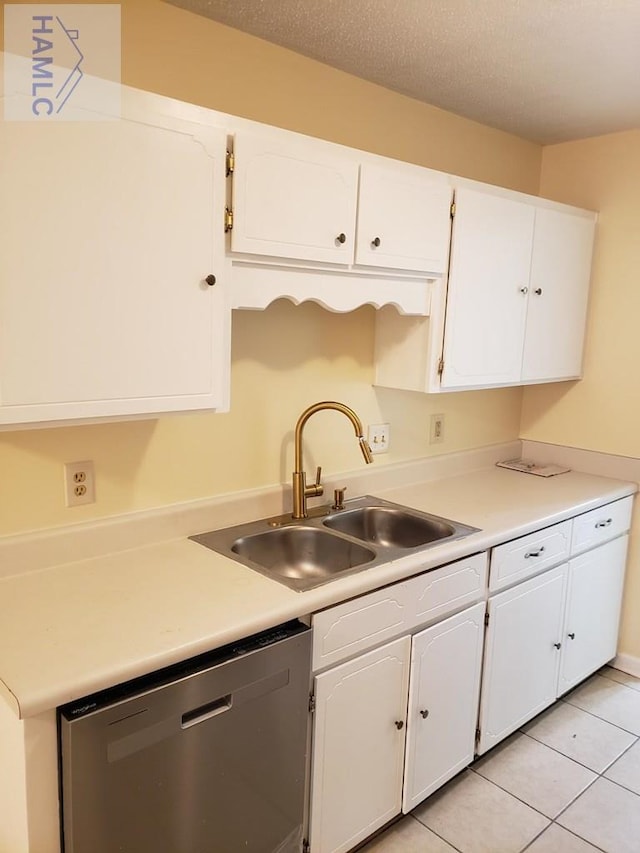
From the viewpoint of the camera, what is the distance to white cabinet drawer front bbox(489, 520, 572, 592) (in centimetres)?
214

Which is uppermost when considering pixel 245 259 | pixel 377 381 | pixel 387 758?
pixel 245 259

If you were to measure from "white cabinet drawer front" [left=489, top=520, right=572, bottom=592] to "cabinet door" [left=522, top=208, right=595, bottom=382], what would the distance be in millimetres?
642

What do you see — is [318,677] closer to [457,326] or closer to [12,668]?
[12,668]

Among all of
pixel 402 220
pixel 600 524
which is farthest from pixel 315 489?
pixel 600 524

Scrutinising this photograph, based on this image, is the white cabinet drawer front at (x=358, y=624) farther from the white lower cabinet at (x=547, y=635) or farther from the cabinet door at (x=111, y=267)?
the cabinet door at (x=111, y=267)

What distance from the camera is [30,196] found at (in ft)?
4.17

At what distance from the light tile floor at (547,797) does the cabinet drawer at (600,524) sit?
2.28 feet

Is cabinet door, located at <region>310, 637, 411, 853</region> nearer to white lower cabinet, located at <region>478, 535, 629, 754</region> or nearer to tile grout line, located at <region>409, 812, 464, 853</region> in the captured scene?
tile grout line, located at <region>409, 812, 464, 853</region>

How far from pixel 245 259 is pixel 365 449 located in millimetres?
738

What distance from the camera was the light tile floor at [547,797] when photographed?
197 centimetres

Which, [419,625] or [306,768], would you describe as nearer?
[306,768]

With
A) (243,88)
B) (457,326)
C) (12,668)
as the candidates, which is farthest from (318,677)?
(243,88)

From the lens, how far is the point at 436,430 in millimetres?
2756

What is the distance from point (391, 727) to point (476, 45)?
1998mm
